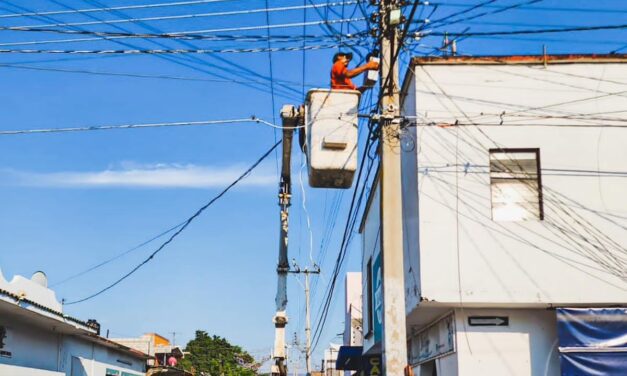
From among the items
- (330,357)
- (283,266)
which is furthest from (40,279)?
(330,357)

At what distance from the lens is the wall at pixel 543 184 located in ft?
39.9

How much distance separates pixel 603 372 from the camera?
1177 cm

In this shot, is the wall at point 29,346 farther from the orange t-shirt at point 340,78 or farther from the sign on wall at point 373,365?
the orange t-shirt at point 340,78

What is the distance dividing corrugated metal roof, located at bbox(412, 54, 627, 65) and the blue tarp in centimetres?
457

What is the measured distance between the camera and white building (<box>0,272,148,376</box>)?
47.9ft

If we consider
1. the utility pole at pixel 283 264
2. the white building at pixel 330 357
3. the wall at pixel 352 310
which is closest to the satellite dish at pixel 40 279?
the utility pole at pixel 283 264

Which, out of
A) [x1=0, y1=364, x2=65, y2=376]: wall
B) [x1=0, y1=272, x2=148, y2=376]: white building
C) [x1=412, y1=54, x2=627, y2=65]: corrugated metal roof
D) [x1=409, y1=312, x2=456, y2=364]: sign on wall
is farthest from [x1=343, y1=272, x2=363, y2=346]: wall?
[x1=412, y1=54, x2=627, y2=65]: corrugated metal roof

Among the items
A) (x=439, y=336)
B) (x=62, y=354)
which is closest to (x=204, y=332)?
(x=62, y=354)

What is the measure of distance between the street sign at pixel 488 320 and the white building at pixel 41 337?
8552 millimetres

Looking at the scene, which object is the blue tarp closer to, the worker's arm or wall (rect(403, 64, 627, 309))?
wall (rect(403, 64, 627, 309))

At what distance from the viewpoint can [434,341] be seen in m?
14.6

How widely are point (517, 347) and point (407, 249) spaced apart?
107 inches

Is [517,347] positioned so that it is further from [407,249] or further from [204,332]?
[204,332]

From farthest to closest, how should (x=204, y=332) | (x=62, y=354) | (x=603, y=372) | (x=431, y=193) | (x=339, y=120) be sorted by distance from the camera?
(x=204, y=332)
(x=62, y=354)
(x=431, y=193)
(x=603, y=372)
(x=339, y=120)
